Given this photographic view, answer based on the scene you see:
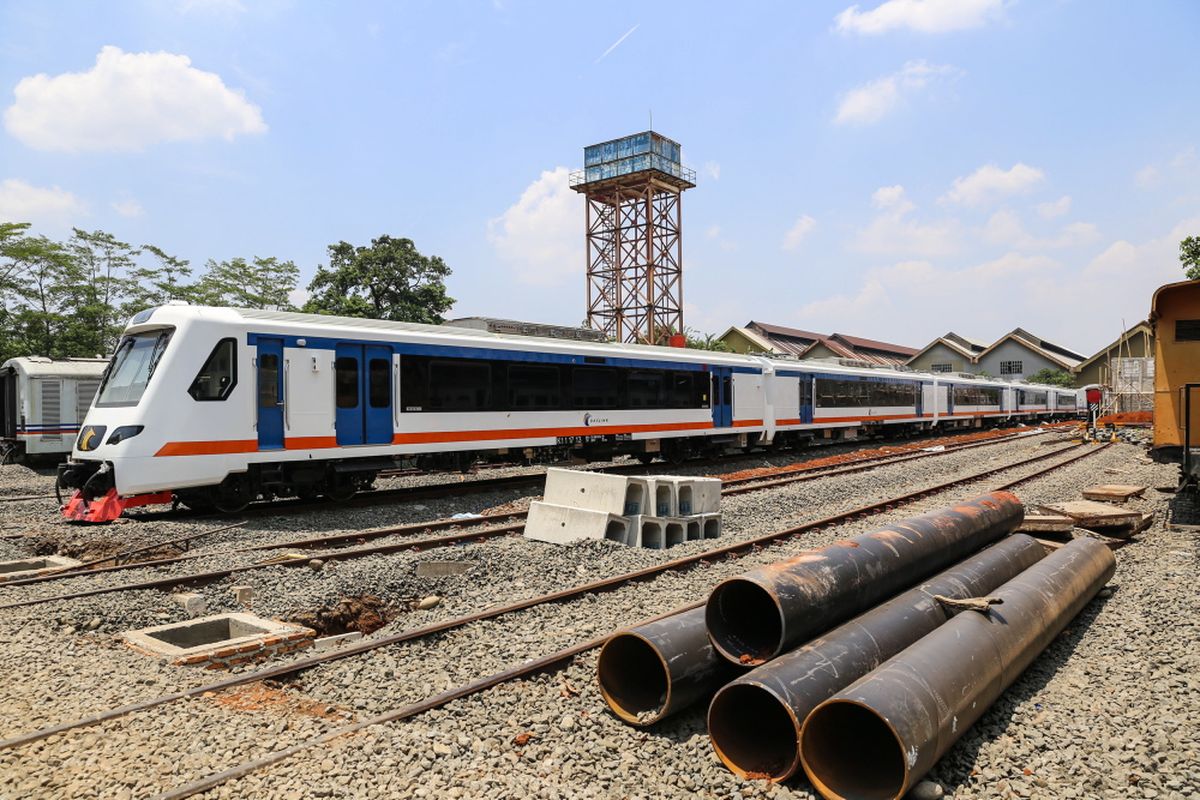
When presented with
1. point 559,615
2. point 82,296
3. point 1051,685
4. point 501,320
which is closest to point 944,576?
point 1051,685

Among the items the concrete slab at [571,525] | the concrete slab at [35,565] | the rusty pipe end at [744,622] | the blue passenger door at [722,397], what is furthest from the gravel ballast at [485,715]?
the blue passenger door at [722,397]

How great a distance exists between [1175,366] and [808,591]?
355 inches

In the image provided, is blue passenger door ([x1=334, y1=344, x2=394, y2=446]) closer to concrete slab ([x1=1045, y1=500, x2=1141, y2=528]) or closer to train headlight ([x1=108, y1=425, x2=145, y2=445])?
train headlight ([x1=108, y1=425, x2=145, y2=445])

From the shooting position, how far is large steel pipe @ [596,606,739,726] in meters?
4.33

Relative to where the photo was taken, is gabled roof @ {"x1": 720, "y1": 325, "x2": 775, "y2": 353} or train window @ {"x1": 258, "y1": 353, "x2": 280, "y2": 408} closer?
train window @ {"x1": 258, "y1": 353, "x2": 280, "y2": 408}

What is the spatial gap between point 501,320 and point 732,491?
19.5 feet

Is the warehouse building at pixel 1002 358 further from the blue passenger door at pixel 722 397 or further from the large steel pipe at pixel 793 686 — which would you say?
the large steel pipe at pixel 793 686

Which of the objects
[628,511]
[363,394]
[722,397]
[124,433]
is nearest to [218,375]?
[124,433]

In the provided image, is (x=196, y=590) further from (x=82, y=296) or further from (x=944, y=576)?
(x=82, y=296)

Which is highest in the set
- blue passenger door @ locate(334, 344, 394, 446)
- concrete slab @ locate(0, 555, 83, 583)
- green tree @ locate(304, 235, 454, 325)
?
green tree @ locate(304, 235, 454, 325)

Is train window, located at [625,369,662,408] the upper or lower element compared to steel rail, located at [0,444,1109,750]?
upper

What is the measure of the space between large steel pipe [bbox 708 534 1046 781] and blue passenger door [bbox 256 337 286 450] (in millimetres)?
8680

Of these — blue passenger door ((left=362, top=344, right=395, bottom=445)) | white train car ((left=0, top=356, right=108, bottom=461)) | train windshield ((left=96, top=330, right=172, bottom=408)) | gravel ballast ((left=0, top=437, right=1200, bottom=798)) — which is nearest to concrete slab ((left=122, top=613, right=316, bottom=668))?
gravel ballast ((left=0, top=437, right=1200, bottom=798))

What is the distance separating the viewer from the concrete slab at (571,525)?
908 centimetres
